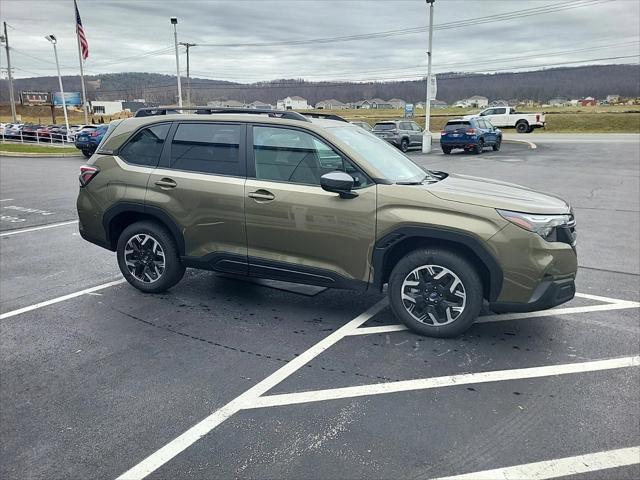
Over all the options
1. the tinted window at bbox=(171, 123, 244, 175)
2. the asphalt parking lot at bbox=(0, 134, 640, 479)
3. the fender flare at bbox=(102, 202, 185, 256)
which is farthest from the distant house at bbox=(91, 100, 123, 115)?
the asphalt parking lot at bbox=(0, 134, 640, 479)

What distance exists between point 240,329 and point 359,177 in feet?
5.63

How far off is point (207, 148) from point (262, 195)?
87 centimetres

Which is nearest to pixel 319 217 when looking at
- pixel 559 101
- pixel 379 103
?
pixel 559 101

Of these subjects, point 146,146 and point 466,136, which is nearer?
point 146,146

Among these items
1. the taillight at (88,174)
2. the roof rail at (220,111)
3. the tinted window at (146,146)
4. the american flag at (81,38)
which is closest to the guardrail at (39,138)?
the american flag at (81,38)

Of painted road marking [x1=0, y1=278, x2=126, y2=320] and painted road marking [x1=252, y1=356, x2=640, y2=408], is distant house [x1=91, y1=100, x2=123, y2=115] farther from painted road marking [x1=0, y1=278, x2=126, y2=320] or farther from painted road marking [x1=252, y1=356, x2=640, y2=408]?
painted road marking [x1=252, y1=356, x2=640, y2=408]

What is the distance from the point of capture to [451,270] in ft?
14.0

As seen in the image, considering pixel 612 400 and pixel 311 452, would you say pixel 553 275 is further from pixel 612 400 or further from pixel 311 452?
pixel 311 452

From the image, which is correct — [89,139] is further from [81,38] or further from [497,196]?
[497,196]

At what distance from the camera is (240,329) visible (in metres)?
4.68

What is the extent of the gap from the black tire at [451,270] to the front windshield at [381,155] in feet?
2.46

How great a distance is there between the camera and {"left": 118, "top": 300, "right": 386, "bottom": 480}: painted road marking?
111 inches

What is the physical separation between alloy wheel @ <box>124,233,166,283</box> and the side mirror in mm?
2035

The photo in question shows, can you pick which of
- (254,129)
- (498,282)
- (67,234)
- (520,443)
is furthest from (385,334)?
(67,234)
